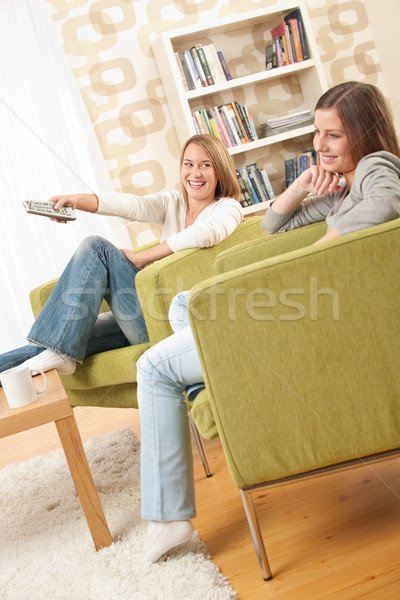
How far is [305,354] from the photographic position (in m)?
1.16

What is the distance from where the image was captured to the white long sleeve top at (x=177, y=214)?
203 centimetres

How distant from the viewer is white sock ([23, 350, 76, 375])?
1791 mm

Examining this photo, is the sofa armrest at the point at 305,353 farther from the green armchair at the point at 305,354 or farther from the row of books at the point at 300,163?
the row of books at the point at 300,163

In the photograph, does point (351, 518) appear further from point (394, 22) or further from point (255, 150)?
point (394, 22)

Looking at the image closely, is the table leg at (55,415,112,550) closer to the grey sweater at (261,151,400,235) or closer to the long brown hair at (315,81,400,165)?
the grey sweater at (261,151,400,235)

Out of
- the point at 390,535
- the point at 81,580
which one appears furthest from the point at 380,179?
the point at 81,580

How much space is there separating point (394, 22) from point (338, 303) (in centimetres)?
303

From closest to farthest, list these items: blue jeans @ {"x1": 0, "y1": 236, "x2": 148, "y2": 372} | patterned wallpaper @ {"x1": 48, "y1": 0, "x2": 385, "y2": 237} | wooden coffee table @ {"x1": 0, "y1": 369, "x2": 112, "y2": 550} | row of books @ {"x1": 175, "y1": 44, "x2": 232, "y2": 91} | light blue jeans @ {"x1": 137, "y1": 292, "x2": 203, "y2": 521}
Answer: light blue jeans @ {"x1": 137, "y1": 292, "x2": 203, "y2": 521} < wooden coffee table @ {"x1": 0, "y1": 369, "x2": 112, "y2": 550} < blue jeans @ {"x1": 0, "y1": 236, "x2": 148, "y2": 372} < row of books @ {"x1": 175, "y1": 44, "x2": 232, "y2": 91} < patterned wallpaper @ {"x1": 48, "y1": 0, "x2": 385, "y2": 237}

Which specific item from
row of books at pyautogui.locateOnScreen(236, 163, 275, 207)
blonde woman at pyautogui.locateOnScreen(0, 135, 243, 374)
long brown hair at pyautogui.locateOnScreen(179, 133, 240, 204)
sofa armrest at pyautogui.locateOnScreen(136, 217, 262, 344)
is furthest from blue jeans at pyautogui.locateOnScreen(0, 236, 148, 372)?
row of books at pyautogui.locateOnScreen(236, 163, 275, 207)

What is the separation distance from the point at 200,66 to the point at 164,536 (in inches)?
110

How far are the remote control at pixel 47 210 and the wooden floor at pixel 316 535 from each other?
1.08 meters

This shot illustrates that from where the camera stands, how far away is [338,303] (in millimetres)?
1144

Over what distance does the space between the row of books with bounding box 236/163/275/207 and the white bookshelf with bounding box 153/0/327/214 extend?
76mm

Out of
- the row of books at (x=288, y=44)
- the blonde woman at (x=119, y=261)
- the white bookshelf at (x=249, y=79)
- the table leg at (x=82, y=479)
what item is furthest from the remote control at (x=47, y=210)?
the row of books at (x=288, y=44)
